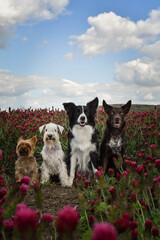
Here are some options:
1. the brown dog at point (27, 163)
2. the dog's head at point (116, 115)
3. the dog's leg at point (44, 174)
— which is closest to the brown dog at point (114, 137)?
the dog's head at point (116, 115)

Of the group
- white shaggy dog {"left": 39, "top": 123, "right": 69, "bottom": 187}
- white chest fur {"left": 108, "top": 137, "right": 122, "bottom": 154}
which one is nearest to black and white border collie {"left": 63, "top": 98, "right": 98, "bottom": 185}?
white shaggy dog {"left": 39, "top": 123, "right": 69, "bottom": 187}

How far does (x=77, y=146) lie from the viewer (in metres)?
5.27

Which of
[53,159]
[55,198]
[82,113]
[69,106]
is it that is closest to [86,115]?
[82,113]

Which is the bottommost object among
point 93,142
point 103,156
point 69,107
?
point 103,156

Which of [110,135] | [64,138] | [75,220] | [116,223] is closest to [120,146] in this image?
[110,135]

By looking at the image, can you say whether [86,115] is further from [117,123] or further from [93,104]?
[117,123]

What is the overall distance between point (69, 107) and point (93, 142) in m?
1.02

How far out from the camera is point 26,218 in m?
0.84

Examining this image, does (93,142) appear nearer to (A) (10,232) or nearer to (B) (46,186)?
(B) (46,186)

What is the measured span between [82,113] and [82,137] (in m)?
0.58

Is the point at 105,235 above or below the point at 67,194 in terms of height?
above

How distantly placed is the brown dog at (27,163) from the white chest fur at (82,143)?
0.94 m

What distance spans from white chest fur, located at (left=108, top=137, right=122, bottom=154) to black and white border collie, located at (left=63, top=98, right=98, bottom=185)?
38cm

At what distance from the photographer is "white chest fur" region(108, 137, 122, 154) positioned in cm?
526
